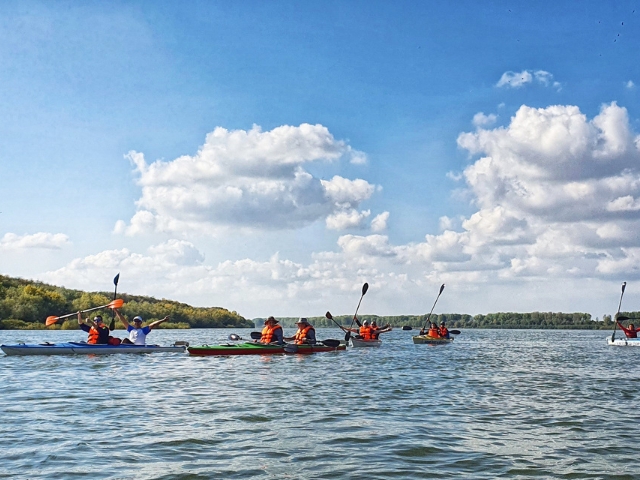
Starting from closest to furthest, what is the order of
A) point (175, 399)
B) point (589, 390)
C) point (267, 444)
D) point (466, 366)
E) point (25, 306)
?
point (267, 444) < point (175, 399) < point (589, 390) < point (466, 366) < point (25, 306)

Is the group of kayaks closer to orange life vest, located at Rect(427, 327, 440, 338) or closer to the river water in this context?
the river water

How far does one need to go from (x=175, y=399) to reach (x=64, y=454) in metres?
5.57

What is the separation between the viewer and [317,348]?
2991 cm

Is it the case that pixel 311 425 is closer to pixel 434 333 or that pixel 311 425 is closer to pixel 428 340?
pixel 428 340

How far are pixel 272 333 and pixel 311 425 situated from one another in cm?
1657

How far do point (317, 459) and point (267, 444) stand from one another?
1.18 m

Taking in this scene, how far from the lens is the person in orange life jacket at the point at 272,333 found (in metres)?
27.7

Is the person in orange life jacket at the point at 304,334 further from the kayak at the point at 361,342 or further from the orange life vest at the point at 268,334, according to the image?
the kayak at the point at 361,342

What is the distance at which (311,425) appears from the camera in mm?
11289

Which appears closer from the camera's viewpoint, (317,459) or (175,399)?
(317,459)

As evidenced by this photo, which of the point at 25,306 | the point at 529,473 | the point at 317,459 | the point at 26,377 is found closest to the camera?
the point at 529,473

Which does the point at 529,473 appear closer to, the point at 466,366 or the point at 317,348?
the point at 466,366

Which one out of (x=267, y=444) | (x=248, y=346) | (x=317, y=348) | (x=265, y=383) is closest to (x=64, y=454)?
(x=267, y=444)

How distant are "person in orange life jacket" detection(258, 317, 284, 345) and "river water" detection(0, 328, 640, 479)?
6494mm
